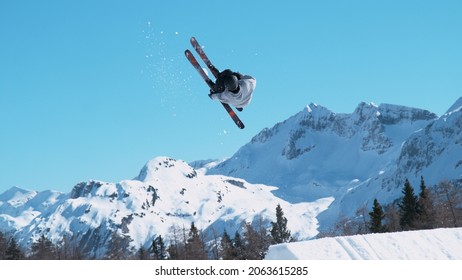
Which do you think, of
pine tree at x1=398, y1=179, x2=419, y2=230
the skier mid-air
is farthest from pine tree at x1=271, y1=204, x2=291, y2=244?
the skier mid-air

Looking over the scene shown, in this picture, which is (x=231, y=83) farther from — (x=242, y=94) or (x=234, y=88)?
(x=242, y=94)

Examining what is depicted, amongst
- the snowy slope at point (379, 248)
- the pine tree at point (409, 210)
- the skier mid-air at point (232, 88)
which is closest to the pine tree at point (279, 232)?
the pine tree at point (409, 210)

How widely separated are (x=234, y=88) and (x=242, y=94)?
24cm

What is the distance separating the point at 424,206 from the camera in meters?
47.0

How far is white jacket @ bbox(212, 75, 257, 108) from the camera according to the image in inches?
472

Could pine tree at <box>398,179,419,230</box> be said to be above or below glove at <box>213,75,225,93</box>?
above

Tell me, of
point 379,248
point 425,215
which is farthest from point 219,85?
point 425,215

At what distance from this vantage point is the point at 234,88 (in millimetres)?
11922

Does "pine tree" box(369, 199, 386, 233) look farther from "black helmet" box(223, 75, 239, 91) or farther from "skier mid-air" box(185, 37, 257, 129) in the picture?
"black helmet" box(223, 75, 239, 91)
